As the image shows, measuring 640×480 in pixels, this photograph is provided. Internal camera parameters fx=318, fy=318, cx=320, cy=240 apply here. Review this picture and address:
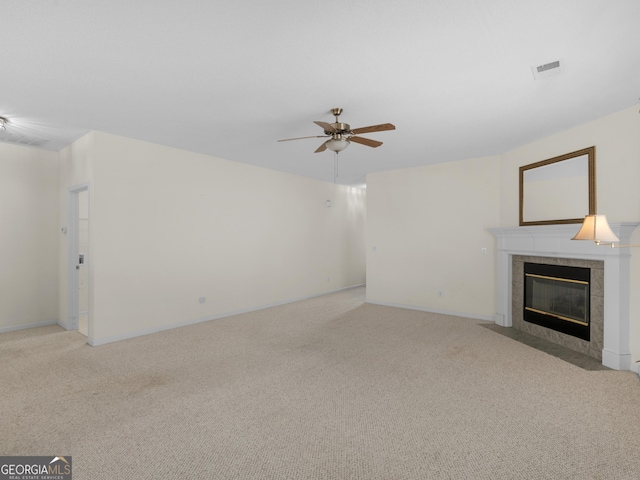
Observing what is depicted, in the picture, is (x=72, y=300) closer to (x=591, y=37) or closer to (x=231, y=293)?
(x=231, y=293)

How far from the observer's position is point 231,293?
18.4 feet

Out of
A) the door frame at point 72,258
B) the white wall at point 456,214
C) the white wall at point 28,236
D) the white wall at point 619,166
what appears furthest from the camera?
the door frame at point 72,258

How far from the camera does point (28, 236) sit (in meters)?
4.76

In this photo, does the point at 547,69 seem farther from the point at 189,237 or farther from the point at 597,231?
the point at 189,237

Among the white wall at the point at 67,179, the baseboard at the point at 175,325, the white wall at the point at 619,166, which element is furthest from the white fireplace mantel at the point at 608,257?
the white wall at the point at 67,179

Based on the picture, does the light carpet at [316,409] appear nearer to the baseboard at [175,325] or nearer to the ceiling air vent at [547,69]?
the baseboard at [175,325]

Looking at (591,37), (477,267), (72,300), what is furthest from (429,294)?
(72,300)

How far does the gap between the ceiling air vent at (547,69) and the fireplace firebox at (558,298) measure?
2.40 meters

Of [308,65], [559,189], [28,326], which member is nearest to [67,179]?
[28,326]

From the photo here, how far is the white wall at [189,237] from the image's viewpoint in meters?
4.14

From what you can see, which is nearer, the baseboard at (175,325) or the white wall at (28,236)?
the baseboard at (175,325)

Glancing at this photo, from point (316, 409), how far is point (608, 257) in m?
3.47

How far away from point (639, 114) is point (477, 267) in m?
2.83

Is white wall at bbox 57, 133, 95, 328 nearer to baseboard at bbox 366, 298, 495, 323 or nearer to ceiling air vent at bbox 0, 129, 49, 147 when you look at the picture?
ceiling air vent at bbox 0, 129, 49, 147
